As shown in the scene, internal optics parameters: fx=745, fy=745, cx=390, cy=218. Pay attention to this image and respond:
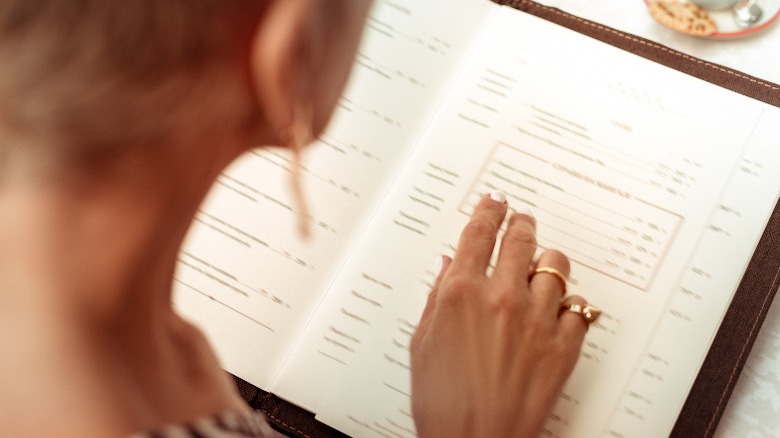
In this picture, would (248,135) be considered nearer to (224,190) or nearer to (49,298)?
(49,298)

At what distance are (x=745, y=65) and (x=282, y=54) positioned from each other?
0.48 metres

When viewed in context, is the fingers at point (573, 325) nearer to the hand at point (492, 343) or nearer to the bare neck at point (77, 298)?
the hand at point (492, 343)

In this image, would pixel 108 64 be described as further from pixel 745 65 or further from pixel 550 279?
pixel 745 65

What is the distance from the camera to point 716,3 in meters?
0.62

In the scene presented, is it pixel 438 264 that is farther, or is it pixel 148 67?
pixel 438 264

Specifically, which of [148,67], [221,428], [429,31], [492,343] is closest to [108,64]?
[148,67]

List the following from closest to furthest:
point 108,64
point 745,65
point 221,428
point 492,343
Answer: point 108,64 < point 221,428 < point 492,343 < point 745,65

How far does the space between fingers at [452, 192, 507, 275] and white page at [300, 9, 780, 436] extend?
23 mm

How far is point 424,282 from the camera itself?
1.76 ft

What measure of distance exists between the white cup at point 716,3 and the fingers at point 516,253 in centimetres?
26

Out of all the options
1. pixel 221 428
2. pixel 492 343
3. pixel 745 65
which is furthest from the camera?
pixel 745 65

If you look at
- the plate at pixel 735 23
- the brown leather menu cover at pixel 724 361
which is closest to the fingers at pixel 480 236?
the brown leather menu cover at pixel 724 361

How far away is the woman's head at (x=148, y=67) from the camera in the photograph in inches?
9.0

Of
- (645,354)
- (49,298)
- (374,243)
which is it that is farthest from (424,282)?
(49,298)
